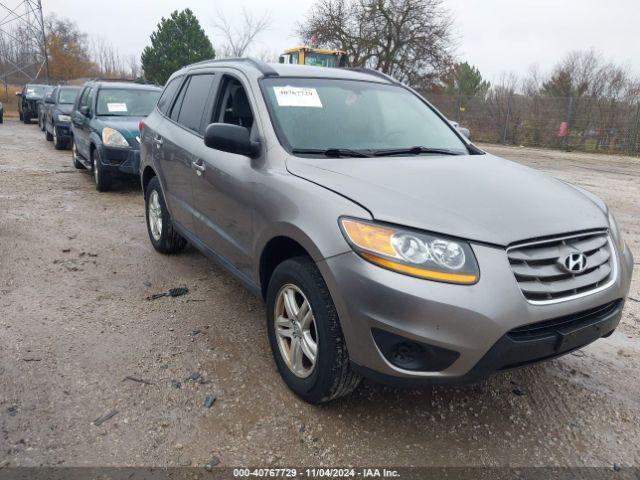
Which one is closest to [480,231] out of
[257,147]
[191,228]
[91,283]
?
[257,147]

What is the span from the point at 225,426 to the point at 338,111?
78.8 inches

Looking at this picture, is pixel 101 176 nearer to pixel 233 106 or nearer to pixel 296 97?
pixel 233 106

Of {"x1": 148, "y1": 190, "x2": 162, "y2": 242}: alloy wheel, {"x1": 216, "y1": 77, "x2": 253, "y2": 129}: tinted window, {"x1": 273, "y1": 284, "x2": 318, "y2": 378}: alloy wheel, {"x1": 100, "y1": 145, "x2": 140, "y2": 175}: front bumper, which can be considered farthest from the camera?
{"x1": 100, "y1": 145, "x2": 140, "y2": 175}: front bumper

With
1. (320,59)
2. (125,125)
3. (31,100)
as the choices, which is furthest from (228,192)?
(31,100)

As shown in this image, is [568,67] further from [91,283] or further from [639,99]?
[91,283]

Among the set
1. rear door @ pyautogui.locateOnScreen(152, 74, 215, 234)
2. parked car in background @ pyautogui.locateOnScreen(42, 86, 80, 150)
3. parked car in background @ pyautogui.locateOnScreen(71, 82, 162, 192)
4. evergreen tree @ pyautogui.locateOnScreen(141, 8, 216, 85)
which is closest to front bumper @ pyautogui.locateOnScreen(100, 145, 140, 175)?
parked car in background @ pyautogui.locateOnScreen(71, 82, 162, 192)

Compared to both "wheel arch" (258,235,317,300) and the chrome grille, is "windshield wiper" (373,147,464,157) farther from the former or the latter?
the chrome grille

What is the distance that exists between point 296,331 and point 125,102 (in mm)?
7287

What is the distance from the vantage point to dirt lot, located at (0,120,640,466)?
234 cm

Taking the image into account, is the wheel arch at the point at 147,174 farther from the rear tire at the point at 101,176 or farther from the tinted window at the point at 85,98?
the tinted window at the point at 85,98

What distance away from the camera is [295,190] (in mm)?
2562

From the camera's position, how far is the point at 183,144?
394cm

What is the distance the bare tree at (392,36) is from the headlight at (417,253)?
98.8 feet

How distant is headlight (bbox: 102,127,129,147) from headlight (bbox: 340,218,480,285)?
624 cm
